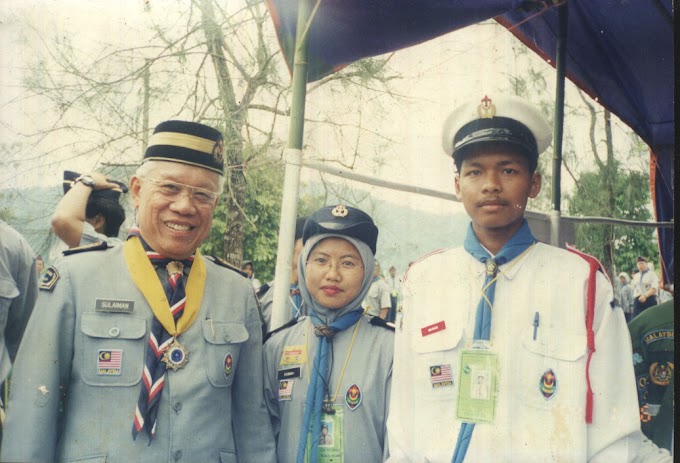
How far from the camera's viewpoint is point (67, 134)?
271 cm

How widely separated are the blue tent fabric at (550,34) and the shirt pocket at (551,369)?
3.50 feet

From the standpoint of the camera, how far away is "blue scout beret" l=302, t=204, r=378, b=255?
2.35 m

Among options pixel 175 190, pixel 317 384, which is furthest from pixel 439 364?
pixel 175 190

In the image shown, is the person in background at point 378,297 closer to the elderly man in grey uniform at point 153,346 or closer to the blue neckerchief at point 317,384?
the blue neckerchief at point 317,384

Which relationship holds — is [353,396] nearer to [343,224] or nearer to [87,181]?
[343,224]

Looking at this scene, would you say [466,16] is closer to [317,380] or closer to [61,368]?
[317,380]

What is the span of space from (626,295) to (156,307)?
206cm

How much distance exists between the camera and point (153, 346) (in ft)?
6.58

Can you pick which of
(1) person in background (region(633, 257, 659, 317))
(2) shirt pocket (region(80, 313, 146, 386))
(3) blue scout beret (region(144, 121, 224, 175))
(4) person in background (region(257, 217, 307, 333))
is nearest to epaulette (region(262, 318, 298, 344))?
(4) person in background (region(257, 217, 307, 333))

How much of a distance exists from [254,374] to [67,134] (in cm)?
148

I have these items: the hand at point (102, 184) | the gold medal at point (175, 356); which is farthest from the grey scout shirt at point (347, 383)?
the hand at point (102, 184)

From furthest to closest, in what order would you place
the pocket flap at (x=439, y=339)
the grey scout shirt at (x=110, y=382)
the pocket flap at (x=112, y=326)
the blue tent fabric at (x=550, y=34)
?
the blue tent fabric at (x=550, y=34) < the pocket flap at (x=439, y=339) < the pocket flap at (x=112, y=326) < the grey scout shirt at (x=110, y=382)

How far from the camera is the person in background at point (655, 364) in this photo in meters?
2.46

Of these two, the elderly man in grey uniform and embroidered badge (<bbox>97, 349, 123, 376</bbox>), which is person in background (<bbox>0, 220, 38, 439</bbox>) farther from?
embroidered badge (<bbox>97, 349, 123, 376</bbox>)
